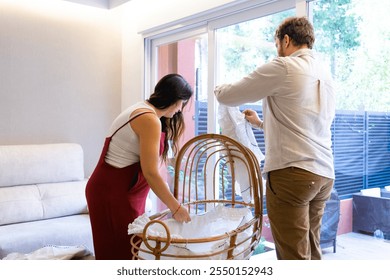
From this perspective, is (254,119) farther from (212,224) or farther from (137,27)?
(137,27)

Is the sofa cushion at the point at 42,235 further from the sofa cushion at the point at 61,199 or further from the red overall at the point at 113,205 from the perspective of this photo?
the red overall at the point at 113,205

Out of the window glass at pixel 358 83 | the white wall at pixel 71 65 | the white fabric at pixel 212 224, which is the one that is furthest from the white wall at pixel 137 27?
the white fabric at pixel 212 224

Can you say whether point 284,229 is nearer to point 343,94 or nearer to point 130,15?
point 343,94

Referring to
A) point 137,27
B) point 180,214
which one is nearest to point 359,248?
point 180,214

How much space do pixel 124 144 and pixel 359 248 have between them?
4.79 ft

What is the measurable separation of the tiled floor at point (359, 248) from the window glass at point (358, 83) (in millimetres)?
260

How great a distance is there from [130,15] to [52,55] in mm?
904

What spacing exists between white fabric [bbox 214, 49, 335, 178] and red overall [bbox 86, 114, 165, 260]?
2.00 feet

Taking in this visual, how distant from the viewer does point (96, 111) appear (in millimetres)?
3848

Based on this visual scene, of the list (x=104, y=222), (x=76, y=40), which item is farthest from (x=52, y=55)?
(x=104, y=222)

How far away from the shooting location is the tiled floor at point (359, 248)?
2.04m

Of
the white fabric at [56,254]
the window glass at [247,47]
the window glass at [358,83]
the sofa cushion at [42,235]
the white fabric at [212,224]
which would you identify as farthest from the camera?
the window glass at [247,47]

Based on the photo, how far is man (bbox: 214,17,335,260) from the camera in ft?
4.88

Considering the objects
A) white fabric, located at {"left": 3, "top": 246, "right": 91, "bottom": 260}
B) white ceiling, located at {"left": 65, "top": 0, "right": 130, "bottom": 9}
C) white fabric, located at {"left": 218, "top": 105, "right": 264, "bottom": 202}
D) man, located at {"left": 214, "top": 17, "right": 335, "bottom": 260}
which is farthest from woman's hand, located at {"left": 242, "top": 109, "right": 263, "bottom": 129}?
white ceiling, located at {"left": 65, "top": 0, "right": 130, "bottom": 9}
